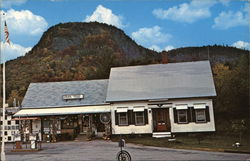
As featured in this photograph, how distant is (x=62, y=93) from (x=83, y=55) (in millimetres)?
53129

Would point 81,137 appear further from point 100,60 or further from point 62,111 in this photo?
point 100,60

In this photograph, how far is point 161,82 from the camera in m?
27.6

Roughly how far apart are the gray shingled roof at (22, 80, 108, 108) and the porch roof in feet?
1.83

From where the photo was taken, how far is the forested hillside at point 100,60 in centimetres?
3005

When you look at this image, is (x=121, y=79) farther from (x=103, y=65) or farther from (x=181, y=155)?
(x=103, y=65)

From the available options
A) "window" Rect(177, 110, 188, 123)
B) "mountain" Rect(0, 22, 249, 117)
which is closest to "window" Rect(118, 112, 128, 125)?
"window" Rect(177, 110, 188, 123)

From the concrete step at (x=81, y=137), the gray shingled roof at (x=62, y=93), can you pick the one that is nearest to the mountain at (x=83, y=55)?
the gray shingled roof at (x=62, y=93)

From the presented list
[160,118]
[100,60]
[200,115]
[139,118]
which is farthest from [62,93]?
[100,60]

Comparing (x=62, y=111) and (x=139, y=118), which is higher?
(x=62, y=111)

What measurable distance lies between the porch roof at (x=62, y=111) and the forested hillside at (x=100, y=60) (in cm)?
1255

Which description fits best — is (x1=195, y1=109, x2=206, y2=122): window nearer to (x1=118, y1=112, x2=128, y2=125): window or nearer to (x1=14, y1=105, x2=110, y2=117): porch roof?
(x1=118, y1=112, x2=128, y2=125): window

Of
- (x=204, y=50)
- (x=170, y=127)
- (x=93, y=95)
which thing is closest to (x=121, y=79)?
(x=93, y=95)

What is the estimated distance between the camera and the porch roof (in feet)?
85.7

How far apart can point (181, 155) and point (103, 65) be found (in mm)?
34512
